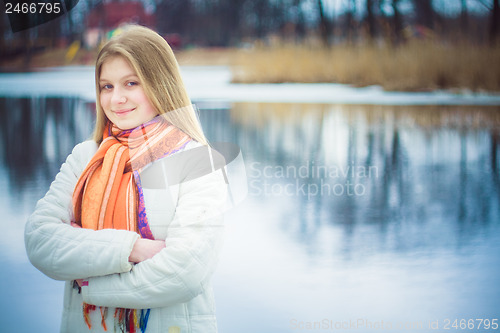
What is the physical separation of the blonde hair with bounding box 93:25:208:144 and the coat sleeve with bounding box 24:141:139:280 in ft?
1.13

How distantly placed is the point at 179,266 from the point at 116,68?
0.56m

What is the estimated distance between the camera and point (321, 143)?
6227 mm

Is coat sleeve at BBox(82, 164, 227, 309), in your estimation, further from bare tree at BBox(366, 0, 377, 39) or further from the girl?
bare tree at BBox(366, 0, 377, 39)

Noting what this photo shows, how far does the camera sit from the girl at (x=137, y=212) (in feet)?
5.07

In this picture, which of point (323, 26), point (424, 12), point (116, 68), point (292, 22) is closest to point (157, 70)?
point (116, 68)

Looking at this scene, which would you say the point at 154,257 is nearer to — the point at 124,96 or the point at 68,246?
the point at 68,246

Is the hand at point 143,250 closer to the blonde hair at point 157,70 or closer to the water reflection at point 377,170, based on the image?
the blonde hair at point 157,70

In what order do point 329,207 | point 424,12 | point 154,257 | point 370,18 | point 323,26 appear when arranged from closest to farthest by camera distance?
point 154,257
point 329,207
point 323,26
point 370,18
point 424,12

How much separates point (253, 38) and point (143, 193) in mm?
4770

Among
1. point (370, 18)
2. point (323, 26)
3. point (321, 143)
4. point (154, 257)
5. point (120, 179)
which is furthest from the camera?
point (370, 18)

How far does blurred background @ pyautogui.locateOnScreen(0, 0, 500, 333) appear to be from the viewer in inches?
119

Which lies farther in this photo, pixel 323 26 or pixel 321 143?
pixel 323 26

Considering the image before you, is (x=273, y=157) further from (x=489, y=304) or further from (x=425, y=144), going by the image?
(x=489, y=304)

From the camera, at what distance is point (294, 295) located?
3.02 metres
